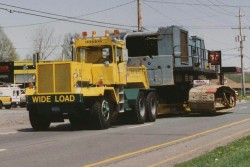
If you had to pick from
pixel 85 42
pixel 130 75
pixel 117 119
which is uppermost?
pixel 85 42

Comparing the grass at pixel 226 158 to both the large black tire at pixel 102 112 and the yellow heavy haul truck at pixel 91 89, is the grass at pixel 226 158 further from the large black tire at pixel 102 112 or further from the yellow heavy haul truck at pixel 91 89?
the yellow heavy haul truck at pixel 91 89

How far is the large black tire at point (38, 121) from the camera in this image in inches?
640

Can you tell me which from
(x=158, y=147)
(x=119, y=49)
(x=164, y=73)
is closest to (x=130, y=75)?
(x=119, y=49)

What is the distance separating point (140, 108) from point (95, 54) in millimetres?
2804

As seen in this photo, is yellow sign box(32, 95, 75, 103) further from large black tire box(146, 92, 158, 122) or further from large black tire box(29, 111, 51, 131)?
large black tire box(146, 92, 158, 122)

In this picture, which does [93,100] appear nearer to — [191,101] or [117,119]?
[117,119]

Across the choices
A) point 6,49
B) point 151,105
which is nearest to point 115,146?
point 151,105

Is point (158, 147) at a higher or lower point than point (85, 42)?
lower

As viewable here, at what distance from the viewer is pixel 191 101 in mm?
22188

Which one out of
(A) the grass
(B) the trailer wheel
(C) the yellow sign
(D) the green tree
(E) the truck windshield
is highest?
(D) the green tree

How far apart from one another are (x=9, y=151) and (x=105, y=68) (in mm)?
6796

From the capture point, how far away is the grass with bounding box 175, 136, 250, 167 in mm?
8054

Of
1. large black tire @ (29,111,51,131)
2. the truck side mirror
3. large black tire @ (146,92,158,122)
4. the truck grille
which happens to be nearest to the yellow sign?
the truck grille

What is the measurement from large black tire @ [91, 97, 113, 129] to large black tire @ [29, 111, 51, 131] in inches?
81.6
